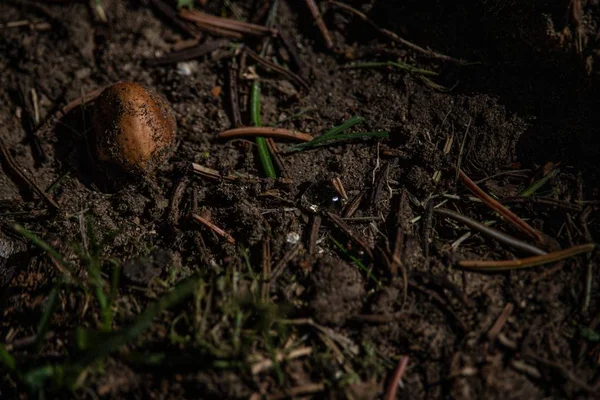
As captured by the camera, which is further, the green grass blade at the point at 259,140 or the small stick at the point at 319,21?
the small stick at the point at 319,21

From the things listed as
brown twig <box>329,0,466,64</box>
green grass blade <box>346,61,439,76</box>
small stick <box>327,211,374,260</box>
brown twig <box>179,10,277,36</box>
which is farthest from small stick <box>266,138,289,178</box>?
brown twig <box>329,0,466,64</box>

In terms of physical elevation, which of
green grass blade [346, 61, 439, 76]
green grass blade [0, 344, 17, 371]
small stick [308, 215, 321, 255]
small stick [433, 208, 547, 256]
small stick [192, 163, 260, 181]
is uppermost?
green grass blade [346, 61, 439, 76]

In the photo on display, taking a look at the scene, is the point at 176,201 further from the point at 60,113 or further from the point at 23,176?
the point at 60,113

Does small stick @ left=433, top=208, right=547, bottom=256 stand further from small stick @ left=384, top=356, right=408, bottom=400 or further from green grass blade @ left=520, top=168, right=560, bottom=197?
small stick @ left=384, top=356, right=408, bottom=400

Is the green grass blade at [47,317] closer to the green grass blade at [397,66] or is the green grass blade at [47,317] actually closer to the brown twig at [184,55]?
the brown twig at [184,55]

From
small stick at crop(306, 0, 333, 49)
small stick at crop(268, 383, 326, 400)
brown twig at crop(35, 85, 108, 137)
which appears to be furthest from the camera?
small stick at crop(306, 0, 333, 49)

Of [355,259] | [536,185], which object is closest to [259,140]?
[355,259]

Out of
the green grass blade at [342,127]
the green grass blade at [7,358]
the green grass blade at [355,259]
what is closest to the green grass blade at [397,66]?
the green grass blade at [342,127]
